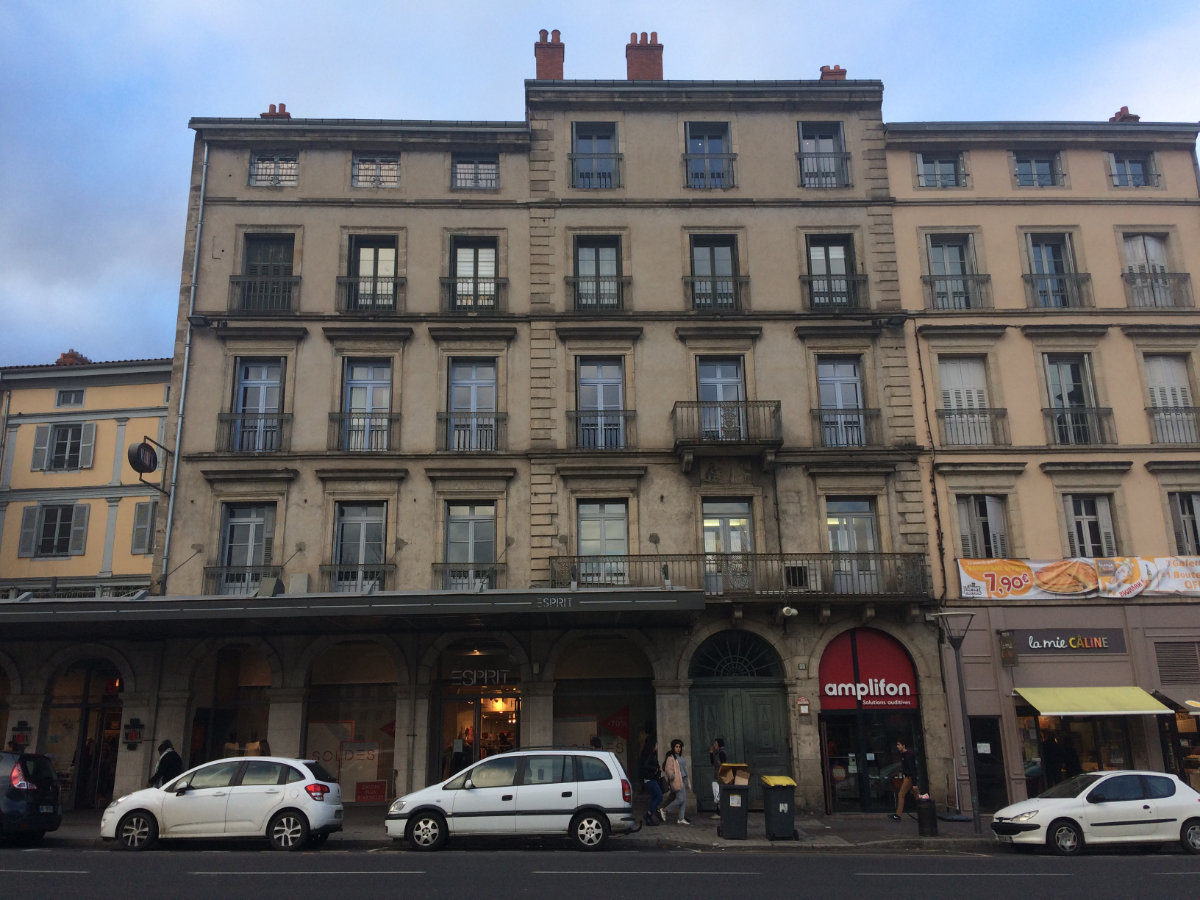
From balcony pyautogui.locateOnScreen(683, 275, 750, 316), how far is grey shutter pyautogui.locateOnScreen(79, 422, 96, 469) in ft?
63.0

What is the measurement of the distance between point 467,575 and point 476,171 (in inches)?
415

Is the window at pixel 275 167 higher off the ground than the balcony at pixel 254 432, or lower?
higher

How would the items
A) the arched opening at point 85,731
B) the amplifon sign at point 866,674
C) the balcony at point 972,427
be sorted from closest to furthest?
the amplifon sign at point 866,674, the arched opening at point 85,731, the balcony at point 972,427

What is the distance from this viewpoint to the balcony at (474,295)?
22.8m

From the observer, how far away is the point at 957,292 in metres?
23.2

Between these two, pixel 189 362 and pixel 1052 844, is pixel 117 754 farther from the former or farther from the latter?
pixel 1052 844

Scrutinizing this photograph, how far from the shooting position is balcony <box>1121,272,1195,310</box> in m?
23.2

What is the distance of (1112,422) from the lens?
22203mm

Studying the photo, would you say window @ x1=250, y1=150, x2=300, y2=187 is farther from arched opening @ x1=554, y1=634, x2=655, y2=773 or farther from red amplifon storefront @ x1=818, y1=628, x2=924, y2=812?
red amplifon storefront @ x1=818, y1=628, x2=924, y2=812

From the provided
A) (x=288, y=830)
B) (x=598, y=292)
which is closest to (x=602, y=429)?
Answer: (x=598, y=292)

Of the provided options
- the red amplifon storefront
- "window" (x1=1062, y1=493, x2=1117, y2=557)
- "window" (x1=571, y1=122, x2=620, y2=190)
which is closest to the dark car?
the red amplifon storefront

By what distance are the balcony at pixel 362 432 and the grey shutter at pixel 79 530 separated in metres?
11.6

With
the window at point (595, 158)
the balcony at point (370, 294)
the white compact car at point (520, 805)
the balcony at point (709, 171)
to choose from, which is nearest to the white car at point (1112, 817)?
the white compact car at point (520, 805)

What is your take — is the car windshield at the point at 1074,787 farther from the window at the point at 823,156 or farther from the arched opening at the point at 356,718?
the window at the point at 823,156
